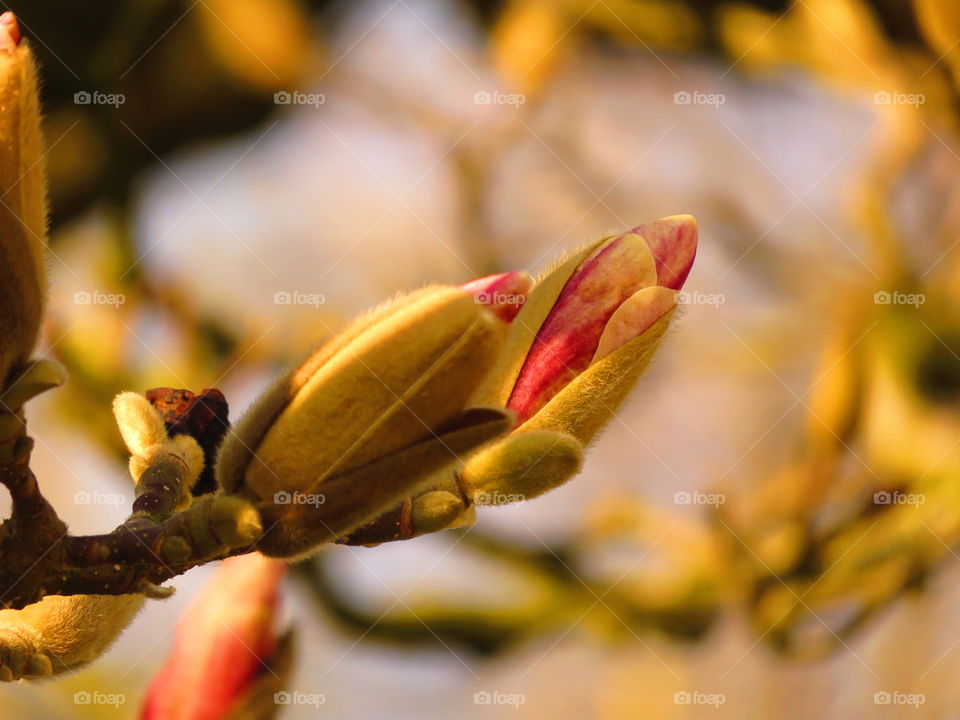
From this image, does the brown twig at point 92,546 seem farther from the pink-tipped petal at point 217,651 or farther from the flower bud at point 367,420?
the pink-tipped petal at point 217,651

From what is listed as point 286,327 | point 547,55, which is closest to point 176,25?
point 286,327

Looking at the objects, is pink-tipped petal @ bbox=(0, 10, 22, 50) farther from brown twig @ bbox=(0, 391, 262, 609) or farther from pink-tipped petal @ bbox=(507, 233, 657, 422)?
pink-tipped petal @ bbox=(507, 233, 657, 422)

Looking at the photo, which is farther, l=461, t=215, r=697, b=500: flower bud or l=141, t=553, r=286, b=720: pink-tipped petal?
l=141, t=553, r=286, b=720: pink-tipped petal

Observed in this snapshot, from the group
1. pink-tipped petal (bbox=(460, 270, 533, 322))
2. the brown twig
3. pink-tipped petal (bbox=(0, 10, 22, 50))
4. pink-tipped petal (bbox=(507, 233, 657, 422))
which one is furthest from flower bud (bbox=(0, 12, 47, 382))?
pink-tipped petal (bbox=(507, 233, 657, 422))

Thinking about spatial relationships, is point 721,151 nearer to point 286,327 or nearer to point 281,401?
point 286,327

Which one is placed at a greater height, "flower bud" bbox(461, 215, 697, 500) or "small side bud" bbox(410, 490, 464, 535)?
"flower bud" bbox(461, 215, 697, 500)

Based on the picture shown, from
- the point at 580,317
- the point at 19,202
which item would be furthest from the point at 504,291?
the point at 19,202

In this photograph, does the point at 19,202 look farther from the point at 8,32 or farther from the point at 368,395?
the point at 368,395
